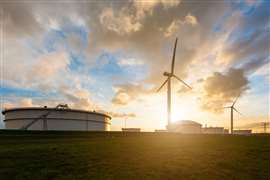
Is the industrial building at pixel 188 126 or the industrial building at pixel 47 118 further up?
the industrial building at pixel 47 118

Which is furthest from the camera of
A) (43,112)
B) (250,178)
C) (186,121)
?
(186,121)

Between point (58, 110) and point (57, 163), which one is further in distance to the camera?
point (58, 110)

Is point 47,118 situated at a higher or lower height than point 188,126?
higher

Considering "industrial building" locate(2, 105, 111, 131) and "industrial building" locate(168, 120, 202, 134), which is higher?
"industrial building" locate(2, 105, 111, 131)

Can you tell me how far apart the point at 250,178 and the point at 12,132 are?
1501 inches

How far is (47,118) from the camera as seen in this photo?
71.6 metres

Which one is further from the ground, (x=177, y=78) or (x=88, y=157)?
(x=177, y=78)

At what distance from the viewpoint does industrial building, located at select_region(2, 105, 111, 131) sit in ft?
232

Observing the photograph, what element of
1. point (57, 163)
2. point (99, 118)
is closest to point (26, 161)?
point (57, 163)

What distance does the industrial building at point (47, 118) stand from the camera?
7075 centimetres

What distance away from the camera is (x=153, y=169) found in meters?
13.3

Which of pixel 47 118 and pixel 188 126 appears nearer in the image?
pixel 47 118

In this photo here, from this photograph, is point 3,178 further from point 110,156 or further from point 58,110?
point 58,110

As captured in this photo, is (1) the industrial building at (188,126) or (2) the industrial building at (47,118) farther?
(1) the industrial building at (188,126)
